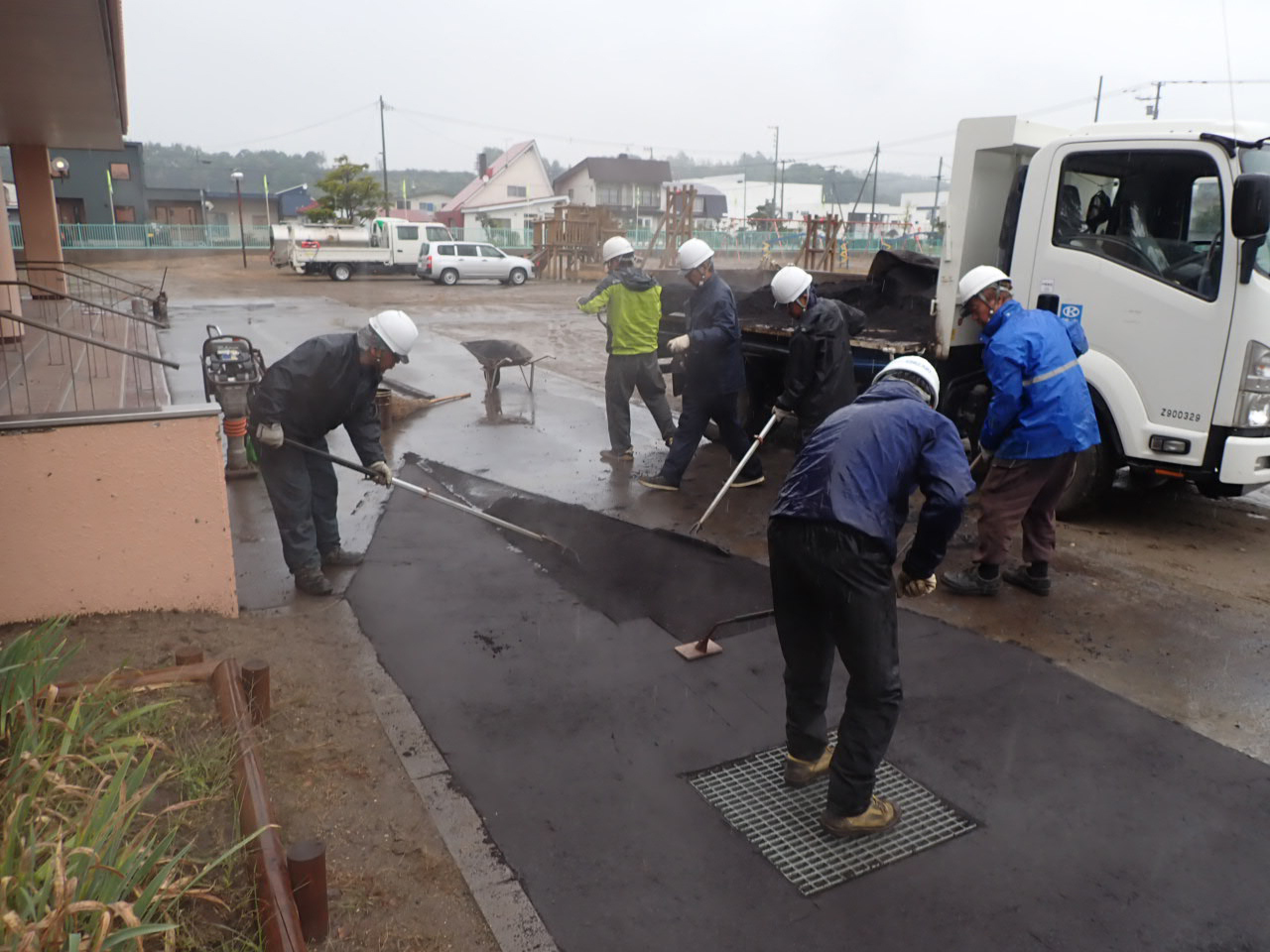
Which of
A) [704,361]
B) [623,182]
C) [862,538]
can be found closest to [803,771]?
[862,538]

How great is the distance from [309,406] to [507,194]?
55.9 m

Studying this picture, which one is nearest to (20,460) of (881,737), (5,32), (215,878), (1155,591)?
(215,878)

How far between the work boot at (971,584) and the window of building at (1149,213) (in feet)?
7.26

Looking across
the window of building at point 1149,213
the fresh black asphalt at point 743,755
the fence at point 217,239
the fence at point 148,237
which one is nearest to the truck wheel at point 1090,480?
the window of building at point 1149,213

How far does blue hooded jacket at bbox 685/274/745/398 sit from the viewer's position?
22.7ft

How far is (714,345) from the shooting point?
6.91 m

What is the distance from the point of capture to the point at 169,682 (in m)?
3.53

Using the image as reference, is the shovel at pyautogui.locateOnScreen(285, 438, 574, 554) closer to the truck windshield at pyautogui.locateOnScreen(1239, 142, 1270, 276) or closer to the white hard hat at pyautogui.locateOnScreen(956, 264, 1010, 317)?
the white hard hat at pyautogui.locateOnScreen(956, 264, 1010, 317)

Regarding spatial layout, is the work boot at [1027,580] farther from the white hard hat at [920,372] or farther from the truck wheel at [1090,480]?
the white hard hat at [920,372]

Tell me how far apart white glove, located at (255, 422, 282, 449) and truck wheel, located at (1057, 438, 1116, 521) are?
496 cm

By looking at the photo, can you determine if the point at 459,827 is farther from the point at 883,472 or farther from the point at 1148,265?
the point at 1148,265

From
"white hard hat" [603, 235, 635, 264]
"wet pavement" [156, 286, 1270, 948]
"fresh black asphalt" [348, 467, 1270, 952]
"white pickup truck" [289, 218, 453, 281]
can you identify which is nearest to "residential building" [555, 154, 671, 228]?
"white pickup truck" [289, 218, 453, 281]

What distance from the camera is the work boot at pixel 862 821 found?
3.07 meters

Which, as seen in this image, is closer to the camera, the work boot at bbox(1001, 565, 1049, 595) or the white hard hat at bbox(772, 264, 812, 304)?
the work boot at bbox(1001, 565, 1049, 595)
